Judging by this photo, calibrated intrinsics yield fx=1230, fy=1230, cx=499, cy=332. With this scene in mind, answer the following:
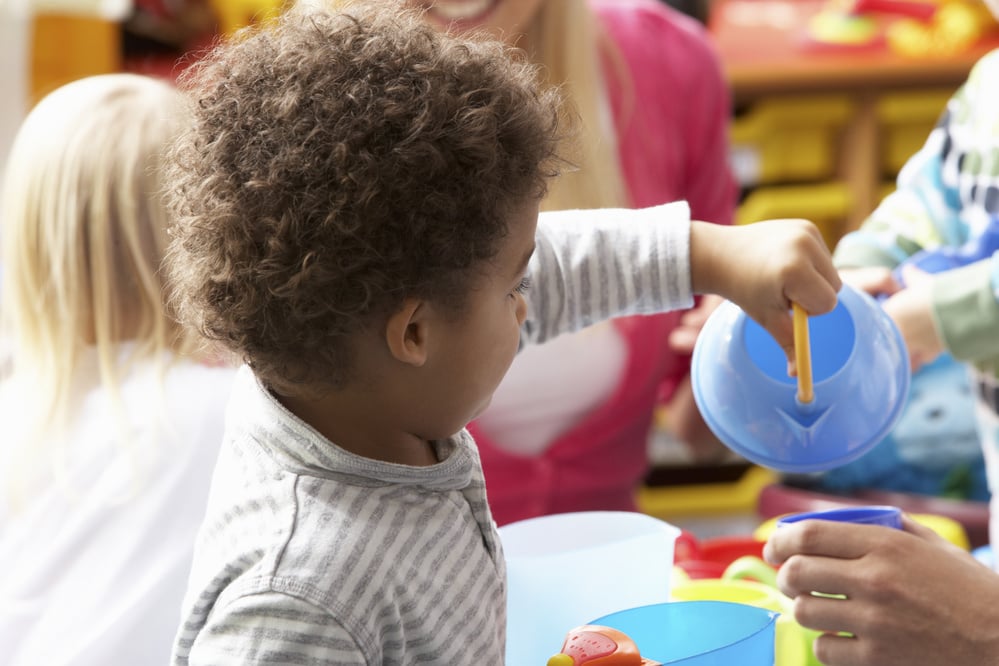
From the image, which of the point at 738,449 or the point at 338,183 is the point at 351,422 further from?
the point at 738,449

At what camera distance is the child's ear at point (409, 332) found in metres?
0.53

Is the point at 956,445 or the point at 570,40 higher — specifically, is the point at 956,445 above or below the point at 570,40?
below

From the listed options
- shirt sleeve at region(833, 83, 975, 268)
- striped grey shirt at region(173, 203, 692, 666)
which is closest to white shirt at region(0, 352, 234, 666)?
striped grey shirt at region(173, 203, 692, 666)

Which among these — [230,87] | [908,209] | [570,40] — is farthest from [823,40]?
[230,87]

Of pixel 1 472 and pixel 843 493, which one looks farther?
pixel 843 493

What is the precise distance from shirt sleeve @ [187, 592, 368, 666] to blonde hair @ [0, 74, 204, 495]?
46cm

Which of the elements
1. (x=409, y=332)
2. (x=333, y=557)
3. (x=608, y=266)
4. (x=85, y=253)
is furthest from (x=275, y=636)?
(x=85, y=253)

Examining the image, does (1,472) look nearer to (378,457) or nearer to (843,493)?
(378,457)

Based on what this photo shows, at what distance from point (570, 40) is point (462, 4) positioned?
0.37 ft

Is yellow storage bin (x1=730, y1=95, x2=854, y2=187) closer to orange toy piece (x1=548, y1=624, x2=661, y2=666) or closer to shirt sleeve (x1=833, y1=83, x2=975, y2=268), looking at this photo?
shirt sleeve (x1=833, y1=83, x2=975, y2=268)

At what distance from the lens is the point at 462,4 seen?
1162 millimetres

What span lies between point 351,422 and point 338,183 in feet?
0.38

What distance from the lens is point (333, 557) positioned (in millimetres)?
492

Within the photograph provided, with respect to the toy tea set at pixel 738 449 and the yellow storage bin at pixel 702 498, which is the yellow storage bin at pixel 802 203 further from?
the toy tea set at pixel 738 449
